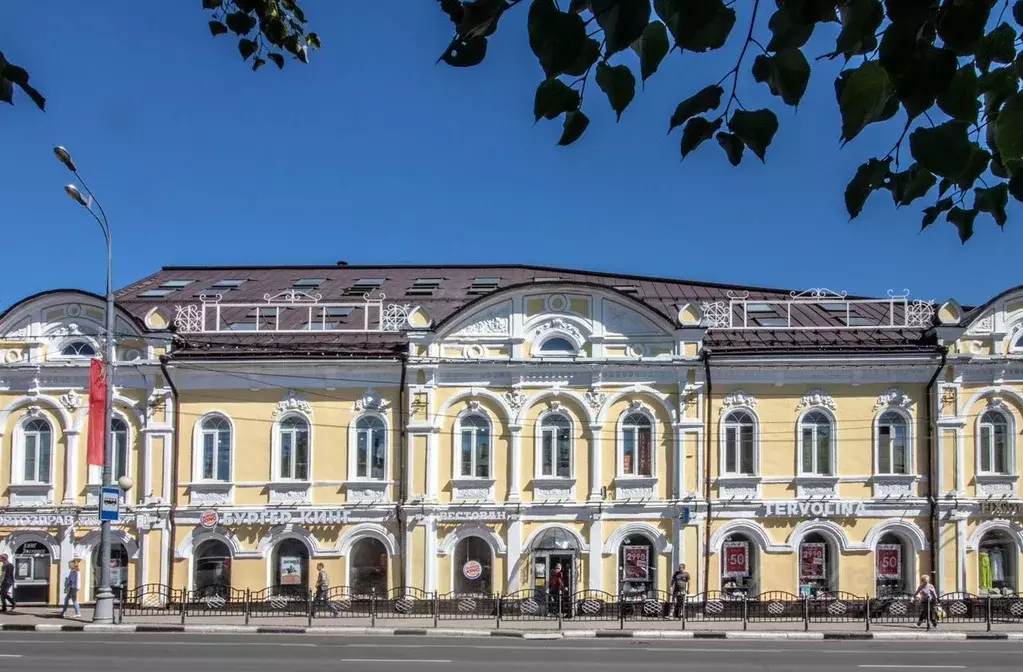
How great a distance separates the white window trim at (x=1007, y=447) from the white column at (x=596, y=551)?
9.43 meters

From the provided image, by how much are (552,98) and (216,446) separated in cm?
2557

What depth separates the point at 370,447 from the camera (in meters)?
27.5

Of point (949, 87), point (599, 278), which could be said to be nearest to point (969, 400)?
point (599, 278)

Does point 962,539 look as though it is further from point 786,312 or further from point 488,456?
point 488,456

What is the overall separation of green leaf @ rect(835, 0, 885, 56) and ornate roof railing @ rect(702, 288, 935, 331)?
24267mm

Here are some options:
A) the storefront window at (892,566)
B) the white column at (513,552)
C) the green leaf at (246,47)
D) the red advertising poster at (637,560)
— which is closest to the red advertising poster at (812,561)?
the storefront window at (892,566)

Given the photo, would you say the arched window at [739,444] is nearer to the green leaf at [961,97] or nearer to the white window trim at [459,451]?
the white window trim at [459,451]

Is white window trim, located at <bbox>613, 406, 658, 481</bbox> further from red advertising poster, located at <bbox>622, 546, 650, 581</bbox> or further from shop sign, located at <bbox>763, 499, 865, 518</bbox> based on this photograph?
shop sign, located at <bbox>763, 499, 865, 518</bbox>

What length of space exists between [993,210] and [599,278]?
29.5 m

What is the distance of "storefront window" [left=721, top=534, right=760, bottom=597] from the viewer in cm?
2666

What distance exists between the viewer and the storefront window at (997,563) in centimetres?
2628

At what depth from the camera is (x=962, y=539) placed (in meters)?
26.3

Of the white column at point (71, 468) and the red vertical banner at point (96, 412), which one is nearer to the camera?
the red vertical banner at point (96, 412)

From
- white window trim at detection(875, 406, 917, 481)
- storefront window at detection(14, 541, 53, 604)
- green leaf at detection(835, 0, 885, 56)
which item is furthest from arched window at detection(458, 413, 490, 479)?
green leaf at detection(835, 0, 885, 56)
